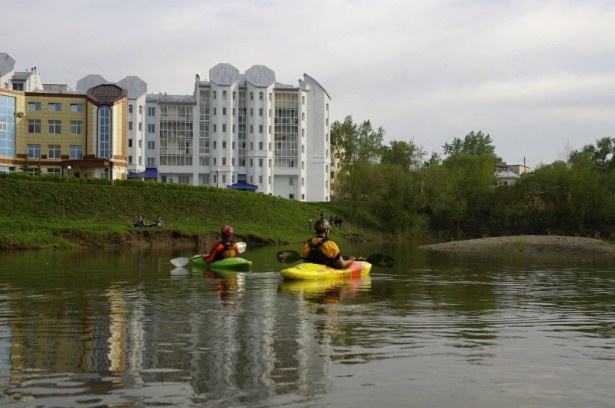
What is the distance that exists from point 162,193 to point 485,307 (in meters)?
60.8

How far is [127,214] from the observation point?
68.8 metres

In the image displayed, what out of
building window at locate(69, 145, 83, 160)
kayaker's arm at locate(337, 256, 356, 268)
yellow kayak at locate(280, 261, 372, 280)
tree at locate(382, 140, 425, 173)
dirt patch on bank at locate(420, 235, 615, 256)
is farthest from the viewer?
tree at locate(382, 140, 425, 173)

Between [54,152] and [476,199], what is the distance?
5339cm

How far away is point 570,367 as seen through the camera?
11812mm

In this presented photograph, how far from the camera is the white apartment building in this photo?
122125 mm

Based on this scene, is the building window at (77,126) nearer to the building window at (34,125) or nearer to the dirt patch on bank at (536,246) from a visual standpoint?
the building window at (34,125)

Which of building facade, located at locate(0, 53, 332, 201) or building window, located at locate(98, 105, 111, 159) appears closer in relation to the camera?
building window, located at locate(98, 105, 111, 159)

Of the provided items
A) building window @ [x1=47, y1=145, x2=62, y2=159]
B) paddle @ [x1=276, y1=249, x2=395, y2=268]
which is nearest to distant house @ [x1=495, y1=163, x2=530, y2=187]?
building window @ [x1=47, y1=145, x2=62, y2=159]

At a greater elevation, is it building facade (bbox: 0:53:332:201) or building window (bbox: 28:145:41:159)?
building facade (bbox: 0:53:332:201)

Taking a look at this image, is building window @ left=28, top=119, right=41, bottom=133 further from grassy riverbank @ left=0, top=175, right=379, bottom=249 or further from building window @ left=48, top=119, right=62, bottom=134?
grassy riverbank @ left=0, top=175, right=379, bottom=249

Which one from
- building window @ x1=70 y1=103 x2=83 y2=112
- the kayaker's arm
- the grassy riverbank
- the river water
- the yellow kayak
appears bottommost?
the river water

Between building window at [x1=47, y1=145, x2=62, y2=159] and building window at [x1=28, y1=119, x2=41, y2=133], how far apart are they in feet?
7.68

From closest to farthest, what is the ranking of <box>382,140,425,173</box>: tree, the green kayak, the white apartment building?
the green kayak < <box>382,140,425,173</box>: tree < the white apartment building

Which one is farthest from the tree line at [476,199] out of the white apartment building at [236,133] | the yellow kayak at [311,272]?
the yellow kayak at [311,272]
